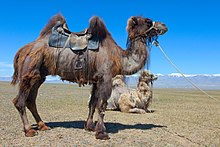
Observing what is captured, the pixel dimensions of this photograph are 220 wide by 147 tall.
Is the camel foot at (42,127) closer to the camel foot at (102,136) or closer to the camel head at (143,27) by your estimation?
the camel foot at (102,136)

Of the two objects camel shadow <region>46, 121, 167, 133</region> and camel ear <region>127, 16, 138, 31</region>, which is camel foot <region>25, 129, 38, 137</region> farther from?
camel ear <region>127, 16, 138, 31</region>

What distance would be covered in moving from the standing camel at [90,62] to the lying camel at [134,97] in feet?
15.0

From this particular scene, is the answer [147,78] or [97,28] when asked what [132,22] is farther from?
[147,78]

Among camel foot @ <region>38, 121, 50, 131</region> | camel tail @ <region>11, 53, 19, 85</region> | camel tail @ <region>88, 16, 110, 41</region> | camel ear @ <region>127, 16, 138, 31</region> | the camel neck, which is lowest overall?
camel foot @ <region>38, 121, 50, 131</region>

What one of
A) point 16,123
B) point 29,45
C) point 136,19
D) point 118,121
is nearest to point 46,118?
point 16,123

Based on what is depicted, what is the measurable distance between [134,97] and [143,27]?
5.30 m

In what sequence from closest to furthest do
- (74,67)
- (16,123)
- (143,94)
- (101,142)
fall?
(101,142)
(74,67)
(16,123)
(143,94)

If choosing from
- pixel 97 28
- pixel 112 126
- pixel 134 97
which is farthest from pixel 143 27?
pixel 134 97

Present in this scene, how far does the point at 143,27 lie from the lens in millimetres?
8531

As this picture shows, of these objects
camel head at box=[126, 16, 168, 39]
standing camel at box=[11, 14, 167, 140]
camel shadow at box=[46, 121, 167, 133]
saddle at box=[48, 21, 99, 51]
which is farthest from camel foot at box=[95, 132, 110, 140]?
camel head at box=[126, 16, 168, 39]

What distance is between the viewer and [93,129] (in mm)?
8555

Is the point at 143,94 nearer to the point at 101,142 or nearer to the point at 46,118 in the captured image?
the point at 46,118

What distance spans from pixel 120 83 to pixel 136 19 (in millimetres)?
6209

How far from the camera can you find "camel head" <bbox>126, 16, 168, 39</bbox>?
848 centimetres
